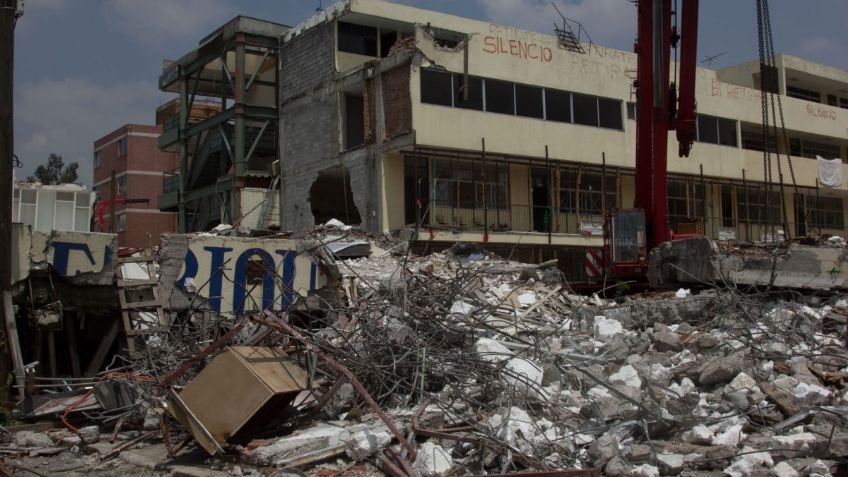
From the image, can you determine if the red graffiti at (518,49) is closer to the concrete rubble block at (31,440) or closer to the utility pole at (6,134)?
the utility pole at (6,134)

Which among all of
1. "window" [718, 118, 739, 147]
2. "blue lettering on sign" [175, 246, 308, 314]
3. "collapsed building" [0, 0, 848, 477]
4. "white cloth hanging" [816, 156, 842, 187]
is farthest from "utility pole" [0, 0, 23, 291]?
"white cloth hanging" [816, 156, 842, 187]

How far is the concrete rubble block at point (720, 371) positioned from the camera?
24.1 feet

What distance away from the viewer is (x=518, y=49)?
913 inches

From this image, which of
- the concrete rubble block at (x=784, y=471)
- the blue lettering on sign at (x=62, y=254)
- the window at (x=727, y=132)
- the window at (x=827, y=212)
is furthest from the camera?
the window at (x=827, y=212)

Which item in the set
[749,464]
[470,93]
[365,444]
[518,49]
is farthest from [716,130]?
[365,444]

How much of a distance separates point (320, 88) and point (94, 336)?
14.9 metres

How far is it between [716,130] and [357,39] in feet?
44.5

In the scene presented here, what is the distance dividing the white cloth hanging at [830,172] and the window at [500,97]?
1571 cm

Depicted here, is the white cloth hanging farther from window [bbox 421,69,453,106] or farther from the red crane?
the red crane

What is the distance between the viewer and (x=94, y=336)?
10.6 meters

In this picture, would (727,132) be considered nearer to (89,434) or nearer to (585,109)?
(585,109)

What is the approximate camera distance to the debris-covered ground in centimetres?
600


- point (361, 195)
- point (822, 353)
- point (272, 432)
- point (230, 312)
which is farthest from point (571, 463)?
point (361, 195)

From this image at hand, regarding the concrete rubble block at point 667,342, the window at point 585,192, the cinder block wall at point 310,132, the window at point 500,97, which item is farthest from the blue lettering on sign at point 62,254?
the window at point 585,192
